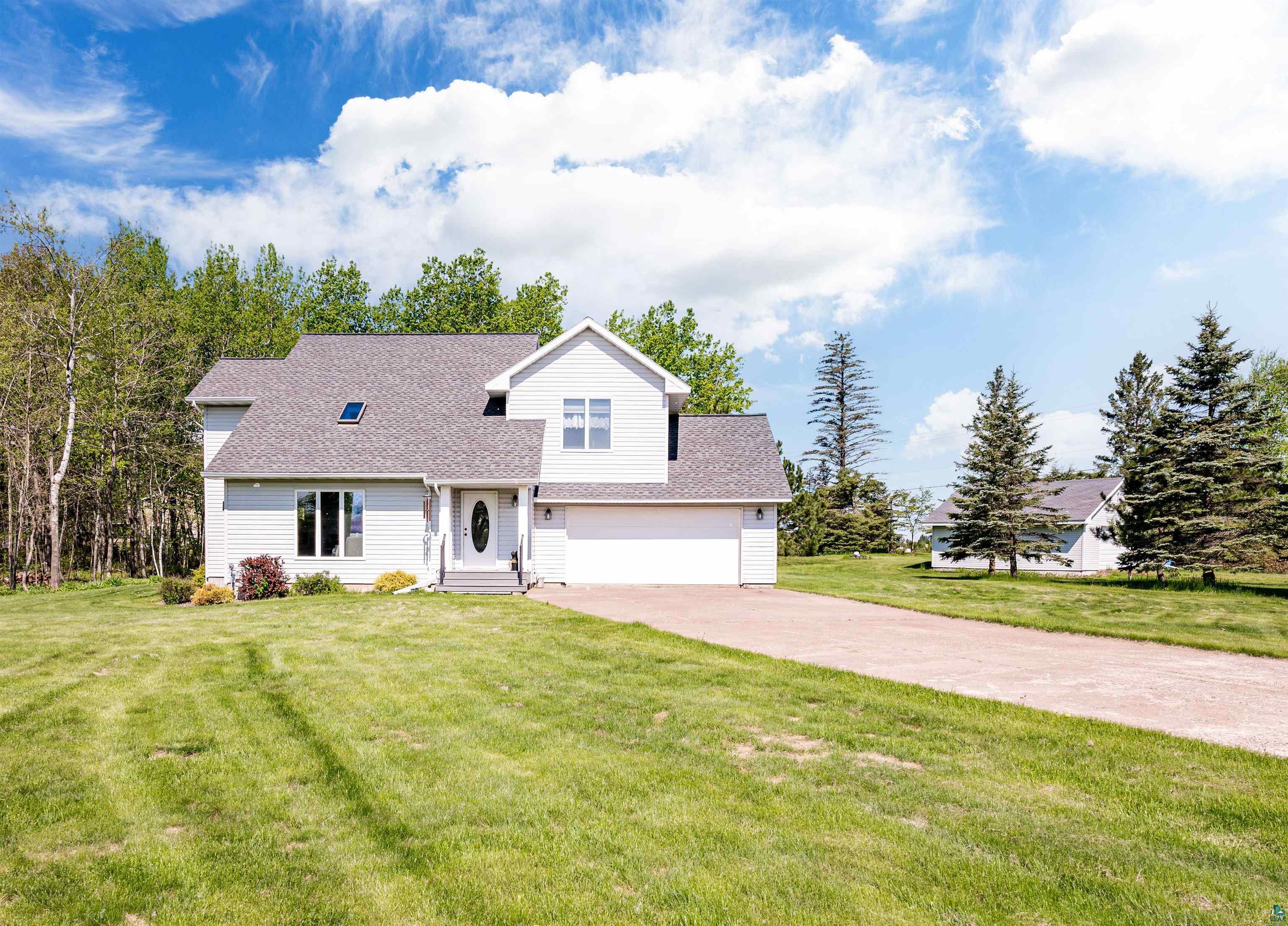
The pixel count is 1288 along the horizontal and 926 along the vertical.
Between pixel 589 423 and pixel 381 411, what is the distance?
6.08 meters

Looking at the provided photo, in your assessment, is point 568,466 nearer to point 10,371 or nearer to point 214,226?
point 10,371

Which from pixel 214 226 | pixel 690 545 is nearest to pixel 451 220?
pixel 214 226

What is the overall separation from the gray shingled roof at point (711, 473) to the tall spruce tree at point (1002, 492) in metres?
12.4

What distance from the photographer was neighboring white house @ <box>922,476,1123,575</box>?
122 feet

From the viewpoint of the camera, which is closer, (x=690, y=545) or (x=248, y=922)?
(x=248, y=922)

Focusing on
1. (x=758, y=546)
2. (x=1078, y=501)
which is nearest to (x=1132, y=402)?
(x=1078, y=501)

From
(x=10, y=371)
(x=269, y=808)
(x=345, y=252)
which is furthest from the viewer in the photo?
(x=345, y=252)

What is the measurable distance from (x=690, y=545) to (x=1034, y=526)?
58.4 feet

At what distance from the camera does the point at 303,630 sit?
11906mm

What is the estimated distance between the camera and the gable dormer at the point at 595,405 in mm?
21641

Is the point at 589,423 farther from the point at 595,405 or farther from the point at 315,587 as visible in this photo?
the point at 315,587

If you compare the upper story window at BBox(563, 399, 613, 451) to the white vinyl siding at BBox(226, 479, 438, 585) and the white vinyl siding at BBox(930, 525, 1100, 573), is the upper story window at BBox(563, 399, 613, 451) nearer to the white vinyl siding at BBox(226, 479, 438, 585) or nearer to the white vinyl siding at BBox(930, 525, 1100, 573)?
the white vinyl siding at BBox(226, 479, 438, 585)

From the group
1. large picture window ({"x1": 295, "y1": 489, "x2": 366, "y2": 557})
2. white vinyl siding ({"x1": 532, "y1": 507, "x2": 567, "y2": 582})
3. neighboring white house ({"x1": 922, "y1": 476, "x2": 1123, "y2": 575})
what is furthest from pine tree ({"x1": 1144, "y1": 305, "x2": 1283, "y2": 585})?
large picture window ({"x1": 295, "y1": 489, "x2": 366, "y2": 557})

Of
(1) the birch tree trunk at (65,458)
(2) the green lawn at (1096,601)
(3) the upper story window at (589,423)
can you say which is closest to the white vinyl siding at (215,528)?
(1) the birch tree trunk at (65,458)
